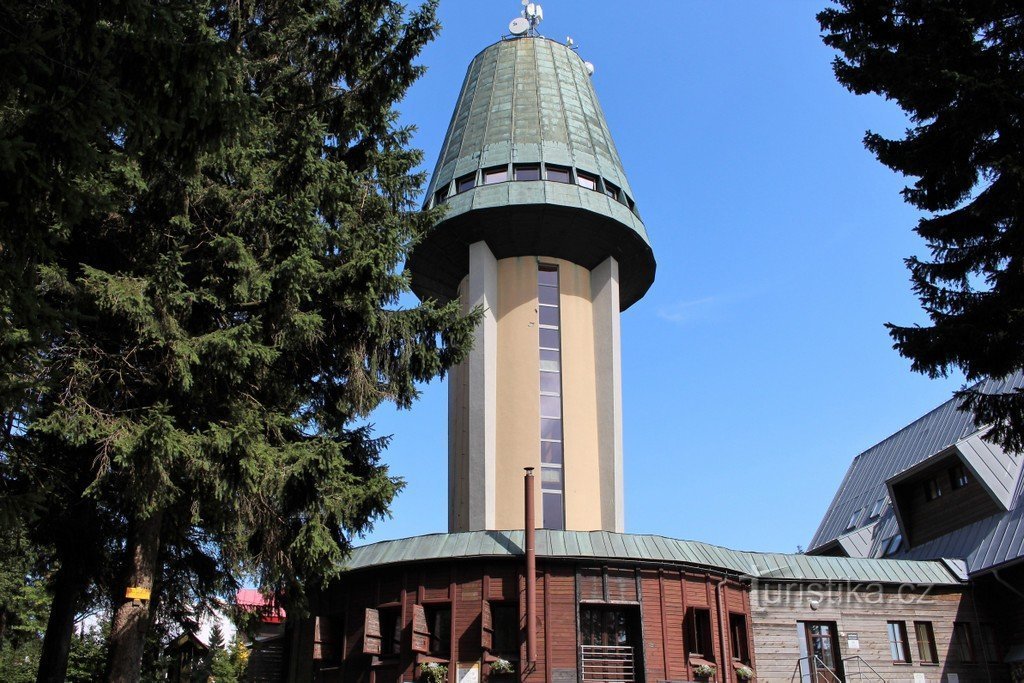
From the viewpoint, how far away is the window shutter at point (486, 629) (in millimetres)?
19172

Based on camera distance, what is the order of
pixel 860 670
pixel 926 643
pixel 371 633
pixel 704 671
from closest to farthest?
pixel 371 633 < pixel 704 671 < pixel 860 670 < pixel 926 643

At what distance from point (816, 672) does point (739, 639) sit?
83.8 inches

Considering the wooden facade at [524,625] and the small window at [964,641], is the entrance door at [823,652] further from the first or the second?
the small window at [964,641]

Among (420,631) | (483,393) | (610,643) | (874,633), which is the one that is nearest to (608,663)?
(610,643)

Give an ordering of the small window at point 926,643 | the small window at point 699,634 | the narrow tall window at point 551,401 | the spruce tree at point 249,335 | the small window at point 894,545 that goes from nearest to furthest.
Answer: the spruce tree at point 249,335
the small window at point 699,634
the small window at point 926,643
the narrow tall window at point 551,401
the small window at point 894,545

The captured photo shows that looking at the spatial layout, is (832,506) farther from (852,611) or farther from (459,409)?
(459,409)

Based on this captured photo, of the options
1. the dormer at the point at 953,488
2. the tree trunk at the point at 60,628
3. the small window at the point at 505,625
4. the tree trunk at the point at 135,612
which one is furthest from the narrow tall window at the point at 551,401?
the tree trunk at the point at 135,612

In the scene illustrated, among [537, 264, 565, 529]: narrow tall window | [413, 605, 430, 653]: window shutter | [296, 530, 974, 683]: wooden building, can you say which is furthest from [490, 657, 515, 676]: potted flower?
[537, 264, 565, 529]: narrow tall window

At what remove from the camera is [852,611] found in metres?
23.0

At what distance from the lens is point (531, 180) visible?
27391 mm

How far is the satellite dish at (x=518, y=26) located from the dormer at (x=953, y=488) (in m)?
19.4

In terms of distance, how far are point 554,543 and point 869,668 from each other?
8826 mm

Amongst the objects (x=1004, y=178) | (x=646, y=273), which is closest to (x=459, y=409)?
(x=646, y=273)

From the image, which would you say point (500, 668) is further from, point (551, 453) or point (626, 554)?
point (551, 453)
